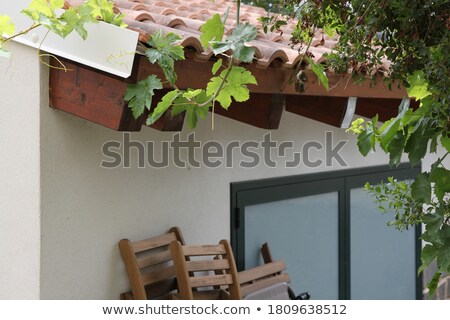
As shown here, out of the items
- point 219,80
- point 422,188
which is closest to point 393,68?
point 422,188

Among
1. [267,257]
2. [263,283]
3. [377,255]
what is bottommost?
[377,255]

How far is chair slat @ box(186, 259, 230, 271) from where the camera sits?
455 cm

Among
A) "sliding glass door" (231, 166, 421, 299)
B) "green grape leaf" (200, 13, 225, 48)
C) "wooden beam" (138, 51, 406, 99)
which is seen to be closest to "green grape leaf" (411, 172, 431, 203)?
"green grape leaf" (200, 13, 225, 48)

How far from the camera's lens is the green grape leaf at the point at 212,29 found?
6.02 feet

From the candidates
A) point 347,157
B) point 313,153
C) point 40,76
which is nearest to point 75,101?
point 40,76

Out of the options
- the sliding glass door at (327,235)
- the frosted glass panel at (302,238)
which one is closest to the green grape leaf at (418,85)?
the sliding glass door at (327,235)

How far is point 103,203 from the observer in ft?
13.7

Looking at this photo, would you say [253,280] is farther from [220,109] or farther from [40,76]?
[40,76]

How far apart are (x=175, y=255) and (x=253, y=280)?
3.58 feet

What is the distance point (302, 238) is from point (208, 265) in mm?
1682

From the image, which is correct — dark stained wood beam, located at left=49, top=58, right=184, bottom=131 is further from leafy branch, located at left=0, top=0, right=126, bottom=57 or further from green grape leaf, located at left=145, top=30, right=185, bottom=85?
leafy branch, located at left=0, top=0, right=126, bottom=57

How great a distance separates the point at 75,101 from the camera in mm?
3574

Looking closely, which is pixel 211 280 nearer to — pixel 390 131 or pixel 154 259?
pixel 154 259

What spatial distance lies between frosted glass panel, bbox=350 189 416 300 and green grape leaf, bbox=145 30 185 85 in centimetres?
477
